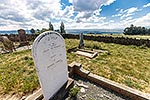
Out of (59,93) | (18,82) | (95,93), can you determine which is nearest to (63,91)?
(59,93)

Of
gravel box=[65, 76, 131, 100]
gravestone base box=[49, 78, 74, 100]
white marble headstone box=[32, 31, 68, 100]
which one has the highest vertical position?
white marble headstone box=[32, 31, 68, 100]

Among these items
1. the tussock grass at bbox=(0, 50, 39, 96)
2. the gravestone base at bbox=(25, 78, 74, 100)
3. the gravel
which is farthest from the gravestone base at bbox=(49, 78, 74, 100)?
the tussock grass at bbox=(0, 50, 39, 96)

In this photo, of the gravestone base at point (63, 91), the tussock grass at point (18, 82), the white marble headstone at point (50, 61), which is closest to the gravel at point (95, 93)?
the gravestone base at point (63, 91)

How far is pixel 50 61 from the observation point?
270 centimetres

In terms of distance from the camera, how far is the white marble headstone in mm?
2325

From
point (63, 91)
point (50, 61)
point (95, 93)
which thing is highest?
point (50, 61)

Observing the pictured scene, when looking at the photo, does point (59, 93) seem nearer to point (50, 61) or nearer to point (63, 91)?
point (63, 91)

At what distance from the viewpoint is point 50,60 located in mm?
2689

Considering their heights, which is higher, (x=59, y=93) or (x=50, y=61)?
(x=50, y=61)

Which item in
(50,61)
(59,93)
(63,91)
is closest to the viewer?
(50,61)

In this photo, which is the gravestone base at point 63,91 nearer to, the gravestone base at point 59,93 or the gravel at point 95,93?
the gravestone base at point 59,93

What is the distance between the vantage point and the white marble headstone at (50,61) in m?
2.33

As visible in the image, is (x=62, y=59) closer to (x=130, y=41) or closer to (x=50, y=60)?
(x=50, y=60)

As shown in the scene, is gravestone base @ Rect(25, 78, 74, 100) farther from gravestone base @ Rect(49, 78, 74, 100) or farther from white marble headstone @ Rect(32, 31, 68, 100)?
white marble headstone @ Rect(32, 31, 68, 100)
